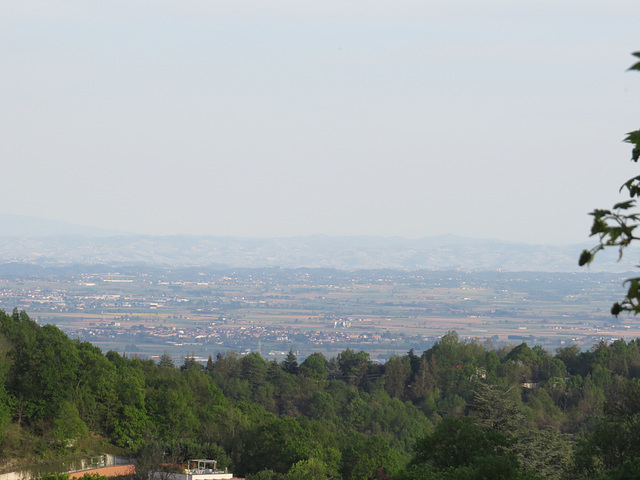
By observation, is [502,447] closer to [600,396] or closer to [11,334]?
[11,334]

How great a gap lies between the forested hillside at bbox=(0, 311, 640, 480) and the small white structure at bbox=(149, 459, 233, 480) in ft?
3.55

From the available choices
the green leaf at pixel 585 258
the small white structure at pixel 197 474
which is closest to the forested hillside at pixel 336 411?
the small white structure at pixel 197 474

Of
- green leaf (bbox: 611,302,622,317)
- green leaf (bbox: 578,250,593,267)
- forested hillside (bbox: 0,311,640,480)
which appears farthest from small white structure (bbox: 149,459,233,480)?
green leaf (bbox: 578,250,593,267)

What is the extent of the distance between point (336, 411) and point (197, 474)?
4776 centimetres

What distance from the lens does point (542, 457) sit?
33281 millimetres

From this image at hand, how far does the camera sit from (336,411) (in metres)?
88.6

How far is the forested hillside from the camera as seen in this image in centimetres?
3303

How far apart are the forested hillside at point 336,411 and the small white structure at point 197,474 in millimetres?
1083

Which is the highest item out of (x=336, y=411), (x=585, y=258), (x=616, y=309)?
(x=585, y=258)

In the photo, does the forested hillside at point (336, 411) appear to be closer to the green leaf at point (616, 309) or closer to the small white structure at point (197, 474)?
the small white structure at point (197, 474)

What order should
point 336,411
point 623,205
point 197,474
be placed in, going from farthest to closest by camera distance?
point 336,411 → point 197,474 → point 623,205

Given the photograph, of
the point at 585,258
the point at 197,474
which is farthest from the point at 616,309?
the point at 197,474

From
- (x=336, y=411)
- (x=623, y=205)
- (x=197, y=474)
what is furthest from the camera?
(x=336, y=411)

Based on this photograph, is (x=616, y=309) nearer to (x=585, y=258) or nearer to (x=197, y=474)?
(x=585, y=258)
